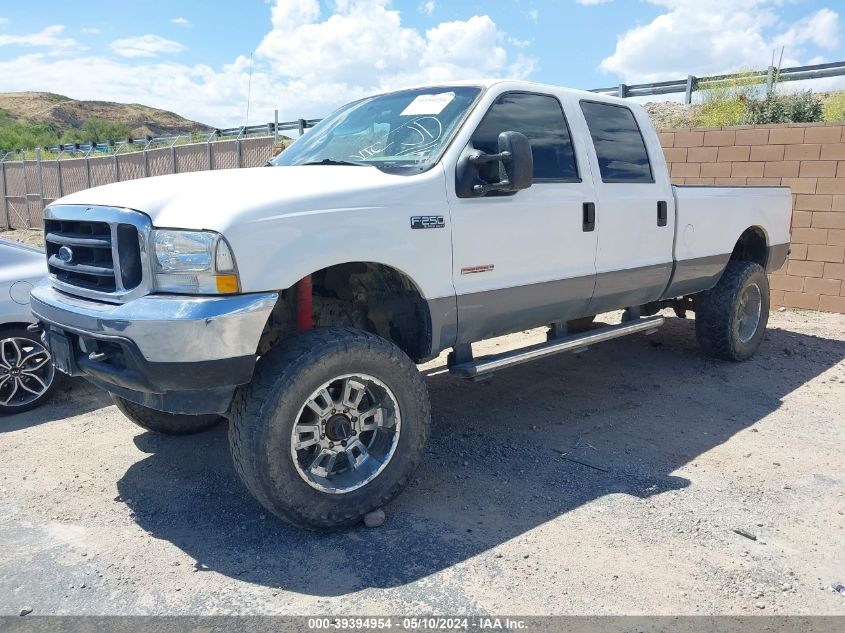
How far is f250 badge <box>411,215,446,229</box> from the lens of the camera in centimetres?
372

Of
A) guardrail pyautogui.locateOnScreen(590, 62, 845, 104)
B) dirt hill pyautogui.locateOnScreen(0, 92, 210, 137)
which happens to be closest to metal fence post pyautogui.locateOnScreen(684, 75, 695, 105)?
guardrail pyautogui.locateOnScreen(590, 62, 845, 104)

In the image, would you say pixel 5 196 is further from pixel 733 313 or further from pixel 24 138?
pixel 24 138

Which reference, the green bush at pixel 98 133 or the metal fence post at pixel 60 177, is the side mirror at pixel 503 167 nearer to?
the metal fence post at pixel 60 177

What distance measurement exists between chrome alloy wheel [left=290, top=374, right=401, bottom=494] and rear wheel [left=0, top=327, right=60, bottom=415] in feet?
9.92

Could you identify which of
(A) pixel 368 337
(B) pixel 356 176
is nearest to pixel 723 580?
(A) pixel 368 337

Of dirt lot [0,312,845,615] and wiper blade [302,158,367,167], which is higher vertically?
wiper blade [302,158,367,167]

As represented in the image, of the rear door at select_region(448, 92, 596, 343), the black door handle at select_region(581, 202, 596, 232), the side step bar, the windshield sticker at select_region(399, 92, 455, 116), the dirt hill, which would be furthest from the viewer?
the dirt hill

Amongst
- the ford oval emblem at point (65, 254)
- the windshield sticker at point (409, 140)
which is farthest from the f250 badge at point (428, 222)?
the ford oval emblem at point (65, 254)

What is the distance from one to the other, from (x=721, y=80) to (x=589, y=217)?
1153 centimetres

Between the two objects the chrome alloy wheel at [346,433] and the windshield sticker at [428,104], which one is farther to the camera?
the windshield sticker at [428,104]

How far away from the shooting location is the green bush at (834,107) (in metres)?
12.2

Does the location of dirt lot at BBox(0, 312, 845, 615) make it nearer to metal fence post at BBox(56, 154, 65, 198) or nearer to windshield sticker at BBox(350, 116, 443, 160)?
windshield sticker at BBox(350, 116, 443, 160)

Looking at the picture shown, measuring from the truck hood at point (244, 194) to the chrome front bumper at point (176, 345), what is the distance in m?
0.35

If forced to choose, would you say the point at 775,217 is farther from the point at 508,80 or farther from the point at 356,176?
the point at 356,176
